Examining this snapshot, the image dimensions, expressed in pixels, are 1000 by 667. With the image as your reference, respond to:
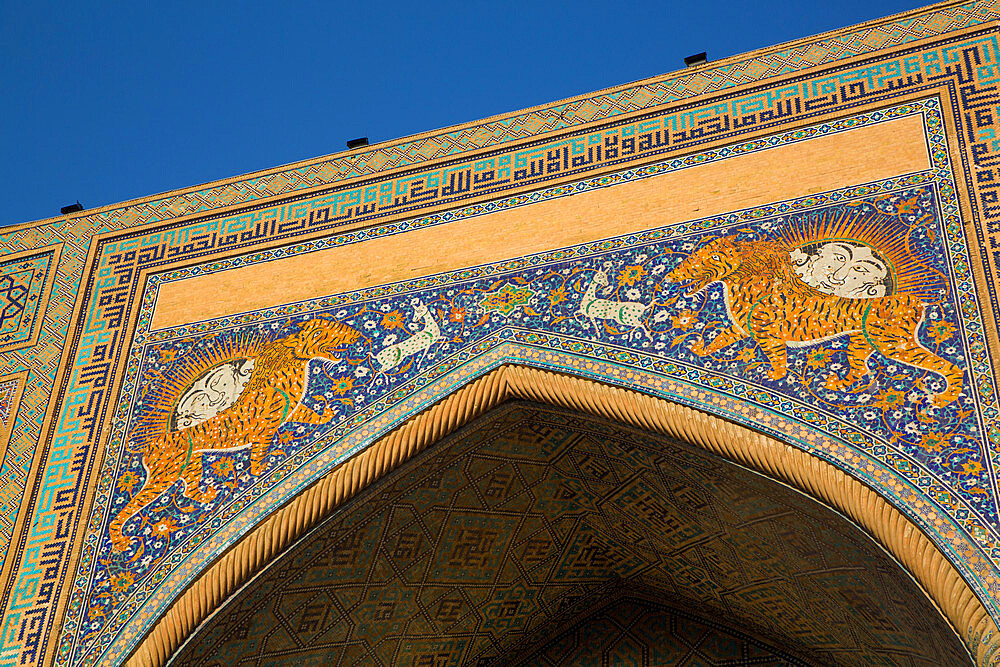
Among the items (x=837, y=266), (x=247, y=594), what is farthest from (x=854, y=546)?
(x=247, y=594)

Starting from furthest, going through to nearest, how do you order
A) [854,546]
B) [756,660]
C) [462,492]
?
[756,660]
[462,492]
[854,546]

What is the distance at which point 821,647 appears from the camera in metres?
6.64

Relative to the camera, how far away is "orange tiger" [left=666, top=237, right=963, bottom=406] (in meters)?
5.46

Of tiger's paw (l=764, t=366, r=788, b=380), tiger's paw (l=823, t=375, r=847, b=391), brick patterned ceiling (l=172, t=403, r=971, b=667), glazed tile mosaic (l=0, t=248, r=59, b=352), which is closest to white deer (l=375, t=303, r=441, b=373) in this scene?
brick patterned ceiling (l=172, t=403, r=971, b=667)

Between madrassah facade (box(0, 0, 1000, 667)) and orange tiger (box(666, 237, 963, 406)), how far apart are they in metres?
0.02

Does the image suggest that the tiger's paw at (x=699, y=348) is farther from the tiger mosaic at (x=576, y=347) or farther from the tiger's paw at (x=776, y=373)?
the tiger's paw at (x=776, y=373)

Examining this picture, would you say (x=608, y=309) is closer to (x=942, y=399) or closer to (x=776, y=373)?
(x=776, y=373)

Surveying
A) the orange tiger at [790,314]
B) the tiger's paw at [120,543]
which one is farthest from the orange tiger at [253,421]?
the orange tiger at [790,314]

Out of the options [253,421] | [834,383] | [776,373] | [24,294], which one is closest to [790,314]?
[776,373]

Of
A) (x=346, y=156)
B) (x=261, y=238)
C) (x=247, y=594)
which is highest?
(x=346, y=156)

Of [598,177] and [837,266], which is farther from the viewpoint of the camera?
[598,177]

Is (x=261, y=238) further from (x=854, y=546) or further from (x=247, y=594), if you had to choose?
(x=854, y=546)

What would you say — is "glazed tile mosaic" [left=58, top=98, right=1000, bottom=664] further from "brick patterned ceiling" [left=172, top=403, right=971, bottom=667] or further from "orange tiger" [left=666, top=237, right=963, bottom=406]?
"brick patterned ceiling" [left=172, top=403, right=971, bottom=667]

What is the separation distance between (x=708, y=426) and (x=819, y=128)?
5.32ft
